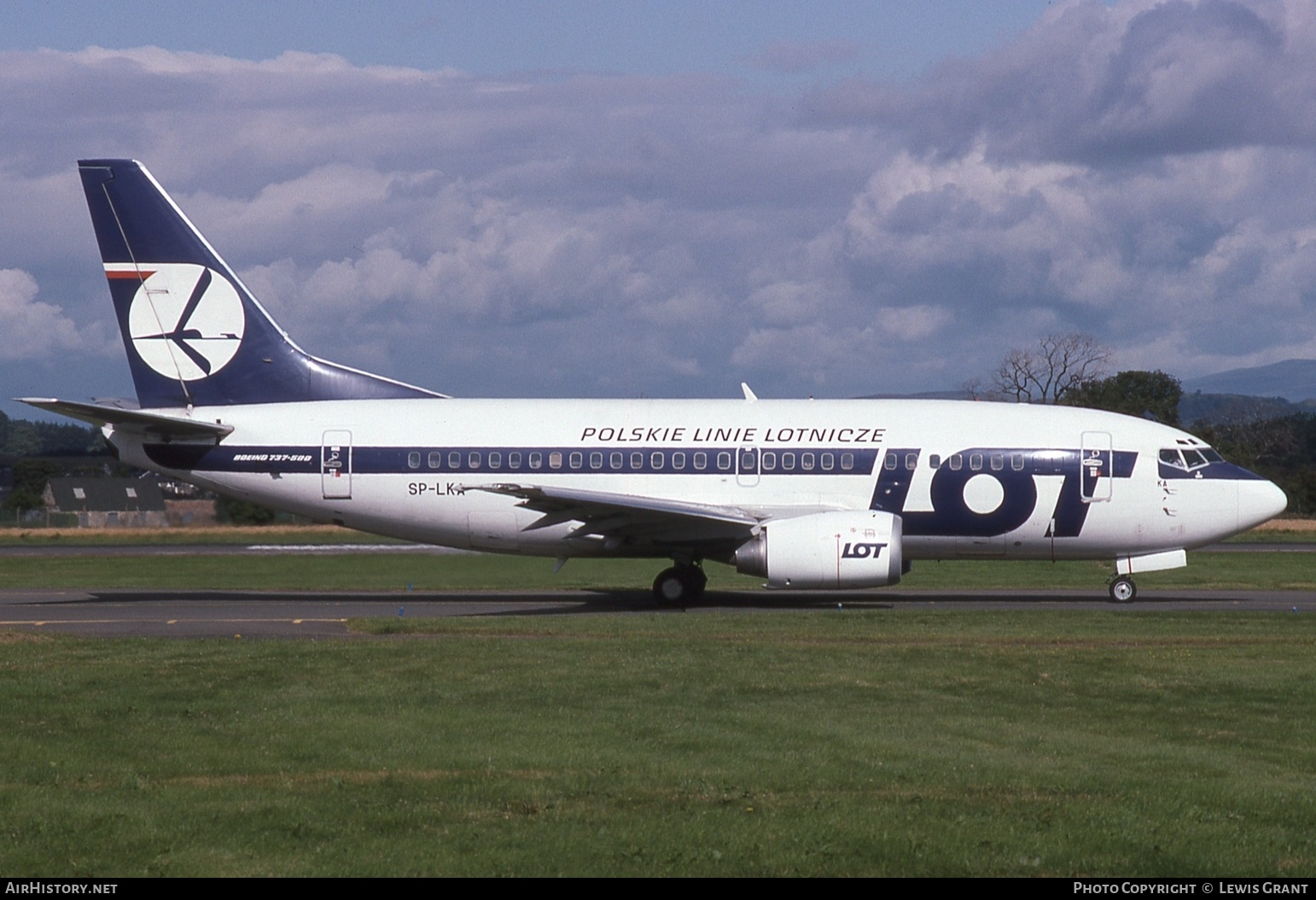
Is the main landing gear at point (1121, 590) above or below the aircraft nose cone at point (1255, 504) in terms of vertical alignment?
below

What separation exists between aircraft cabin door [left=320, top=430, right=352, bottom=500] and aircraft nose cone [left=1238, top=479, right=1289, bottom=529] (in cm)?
1715

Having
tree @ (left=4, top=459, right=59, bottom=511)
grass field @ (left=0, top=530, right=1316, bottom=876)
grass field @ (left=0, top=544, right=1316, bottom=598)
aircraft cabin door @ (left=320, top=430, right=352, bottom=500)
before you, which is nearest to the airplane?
aircraft cabin door @ (left=320, top=430, right=352, bottom=500)

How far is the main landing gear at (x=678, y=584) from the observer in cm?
2623

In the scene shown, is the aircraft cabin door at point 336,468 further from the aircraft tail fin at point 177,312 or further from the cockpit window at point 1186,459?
the cockpit window at point 1186,459

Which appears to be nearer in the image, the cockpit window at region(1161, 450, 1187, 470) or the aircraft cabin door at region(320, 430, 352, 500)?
the cockpit window at region(1161, 450, 1187, 470)

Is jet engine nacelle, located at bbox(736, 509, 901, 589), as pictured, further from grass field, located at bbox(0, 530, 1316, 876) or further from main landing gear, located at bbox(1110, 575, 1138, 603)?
main landing gear, located at bbox(1110, 575, 1138, 603)

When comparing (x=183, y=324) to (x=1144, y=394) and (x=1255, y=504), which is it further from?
(x=1144, y=394)

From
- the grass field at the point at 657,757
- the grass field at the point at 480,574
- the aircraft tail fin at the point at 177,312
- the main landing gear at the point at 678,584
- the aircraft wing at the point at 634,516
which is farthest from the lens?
the grass field at the point at 480,574

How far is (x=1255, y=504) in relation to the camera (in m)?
26.0

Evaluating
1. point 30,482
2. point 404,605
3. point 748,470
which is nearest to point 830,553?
point 748,470

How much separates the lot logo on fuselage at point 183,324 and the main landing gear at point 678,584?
981cm

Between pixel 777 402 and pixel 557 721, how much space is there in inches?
615

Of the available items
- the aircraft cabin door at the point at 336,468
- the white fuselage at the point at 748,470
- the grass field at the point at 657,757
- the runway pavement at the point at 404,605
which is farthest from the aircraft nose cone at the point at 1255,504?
the aircraft cabin door at the point at 336,468

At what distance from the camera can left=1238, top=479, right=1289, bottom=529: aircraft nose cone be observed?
26.0m
